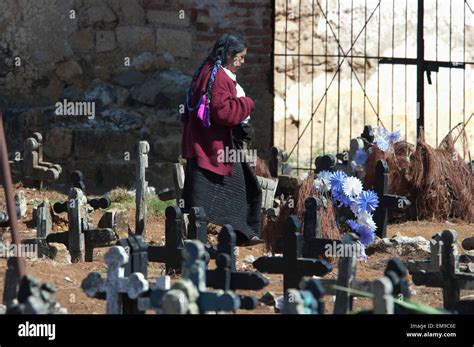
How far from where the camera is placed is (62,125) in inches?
494

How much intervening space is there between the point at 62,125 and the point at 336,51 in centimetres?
252

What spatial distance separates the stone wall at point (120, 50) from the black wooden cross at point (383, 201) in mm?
2443

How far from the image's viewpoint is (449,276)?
25.2 feet

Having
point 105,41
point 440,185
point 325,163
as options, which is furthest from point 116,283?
point 105,41

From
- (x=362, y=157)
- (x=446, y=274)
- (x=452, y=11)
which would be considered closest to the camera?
(x=446, y=274)

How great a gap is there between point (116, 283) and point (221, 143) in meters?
3.30

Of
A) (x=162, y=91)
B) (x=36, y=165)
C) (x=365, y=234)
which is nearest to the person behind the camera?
(x=365, y=234)

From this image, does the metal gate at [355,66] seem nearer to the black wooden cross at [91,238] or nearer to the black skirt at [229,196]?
the black skirt at [229,196]

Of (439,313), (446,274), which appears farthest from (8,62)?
(439,313)

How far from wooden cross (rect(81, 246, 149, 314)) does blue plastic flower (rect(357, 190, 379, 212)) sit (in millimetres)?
3580

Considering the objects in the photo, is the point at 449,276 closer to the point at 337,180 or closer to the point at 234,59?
the point at 337,180

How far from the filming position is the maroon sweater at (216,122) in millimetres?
9594

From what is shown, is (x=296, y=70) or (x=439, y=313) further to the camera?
(x=296, y=70)
